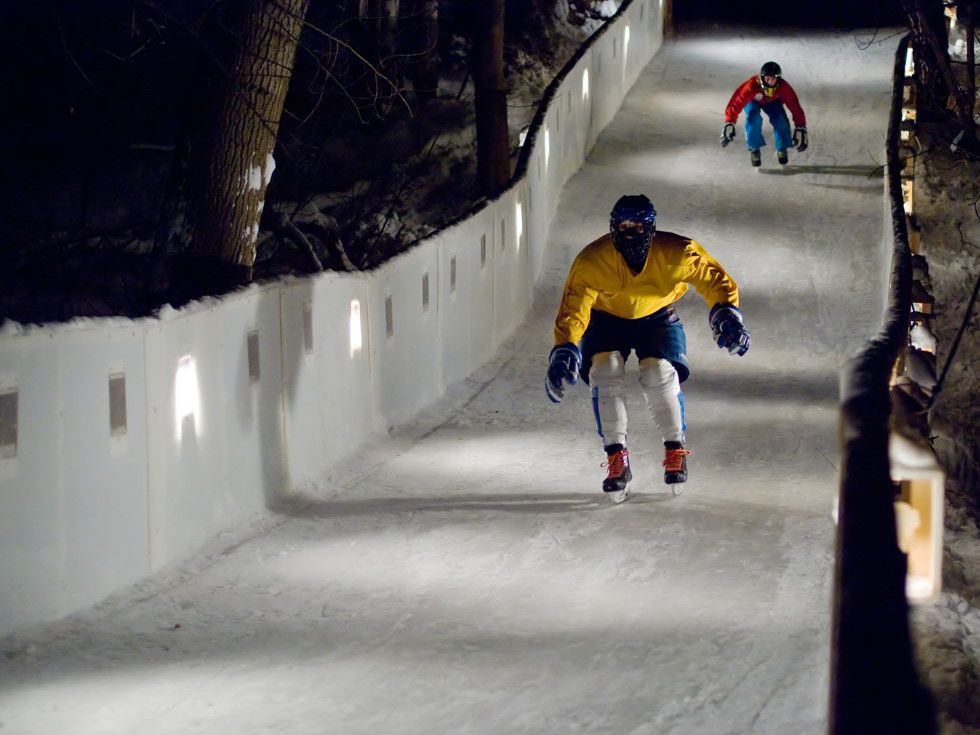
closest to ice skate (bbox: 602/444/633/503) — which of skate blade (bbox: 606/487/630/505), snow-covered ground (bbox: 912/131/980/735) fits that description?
skate blade (bbox: 606/487/630/505)

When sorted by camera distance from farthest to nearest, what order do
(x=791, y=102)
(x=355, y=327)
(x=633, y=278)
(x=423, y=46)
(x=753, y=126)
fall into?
(x=423, y=46)
(x=753, y=126)
(x=791, y=102)
(x=355, y=327)
(x=633, y=278)

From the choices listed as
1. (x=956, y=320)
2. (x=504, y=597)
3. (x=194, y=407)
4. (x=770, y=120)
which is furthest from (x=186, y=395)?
(x=956, y=320)

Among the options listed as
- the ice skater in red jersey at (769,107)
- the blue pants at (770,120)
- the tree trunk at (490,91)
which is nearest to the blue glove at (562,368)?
the ice skater in red jersey at (769,107)

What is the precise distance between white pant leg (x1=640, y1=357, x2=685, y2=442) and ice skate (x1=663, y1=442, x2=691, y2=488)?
2.0 inches

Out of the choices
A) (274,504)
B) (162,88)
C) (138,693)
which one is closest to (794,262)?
(274,504)

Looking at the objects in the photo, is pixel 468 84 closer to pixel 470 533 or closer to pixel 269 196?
pixel 269 196

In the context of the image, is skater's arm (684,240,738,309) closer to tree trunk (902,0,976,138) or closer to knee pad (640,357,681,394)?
knee pad (640,357,681,394)

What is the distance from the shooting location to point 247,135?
13781 millimetres

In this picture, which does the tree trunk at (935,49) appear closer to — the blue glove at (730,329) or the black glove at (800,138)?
the black glove at (800,138)

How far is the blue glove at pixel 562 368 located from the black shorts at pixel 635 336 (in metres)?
0.37

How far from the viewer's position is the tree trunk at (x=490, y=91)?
75.3 ft

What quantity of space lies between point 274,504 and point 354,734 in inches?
161

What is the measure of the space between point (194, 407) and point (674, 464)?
9.88ft

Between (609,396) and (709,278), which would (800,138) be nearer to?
(709,278)
